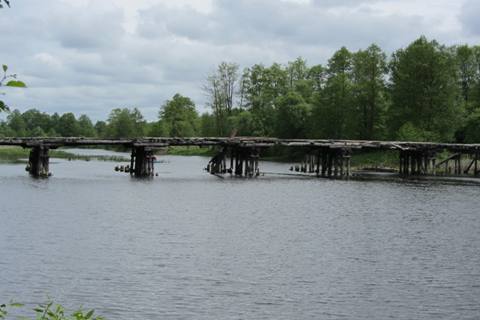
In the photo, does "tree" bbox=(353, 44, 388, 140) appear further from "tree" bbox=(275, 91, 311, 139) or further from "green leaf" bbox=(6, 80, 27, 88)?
"green leaf" bbox=(6, 80, 27, 88)

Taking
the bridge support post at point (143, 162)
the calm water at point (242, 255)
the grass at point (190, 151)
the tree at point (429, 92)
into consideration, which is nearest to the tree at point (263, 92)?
the grass at point (190, 151)

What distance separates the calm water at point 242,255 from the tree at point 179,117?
12507 centimetres

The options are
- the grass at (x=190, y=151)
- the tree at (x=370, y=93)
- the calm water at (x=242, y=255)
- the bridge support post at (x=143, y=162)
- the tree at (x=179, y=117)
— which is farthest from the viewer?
the tree at (x=179, y=117)

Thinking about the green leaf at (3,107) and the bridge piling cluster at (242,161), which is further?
the bridge piling cluster at (242,161)

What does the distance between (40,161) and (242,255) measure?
4405cm

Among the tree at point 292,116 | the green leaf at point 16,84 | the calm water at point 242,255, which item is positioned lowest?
the calm water at point 242,255

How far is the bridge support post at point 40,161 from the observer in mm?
68312

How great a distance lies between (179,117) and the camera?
18712cm

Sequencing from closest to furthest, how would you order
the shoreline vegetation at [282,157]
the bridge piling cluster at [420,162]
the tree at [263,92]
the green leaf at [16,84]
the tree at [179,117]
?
the green leaf at [16,84], the bridge piling cluster at [420,162], the shoreline vegetation at [282,157], the tree at [263,92], the tree at [179,117]

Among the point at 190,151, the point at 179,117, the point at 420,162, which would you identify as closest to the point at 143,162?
the point at 420,162

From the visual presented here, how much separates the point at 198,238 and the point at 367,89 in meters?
76.3

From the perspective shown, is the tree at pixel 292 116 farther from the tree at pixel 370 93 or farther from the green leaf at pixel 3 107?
the green leaf at pixel 3 107

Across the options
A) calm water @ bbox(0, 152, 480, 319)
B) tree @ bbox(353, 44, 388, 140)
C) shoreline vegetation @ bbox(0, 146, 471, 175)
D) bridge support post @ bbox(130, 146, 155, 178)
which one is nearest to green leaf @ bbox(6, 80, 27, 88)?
calm water @ bbox(0, 152, 480, 319)

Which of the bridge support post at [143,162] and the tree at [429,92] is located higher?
the tree at [429,92]
